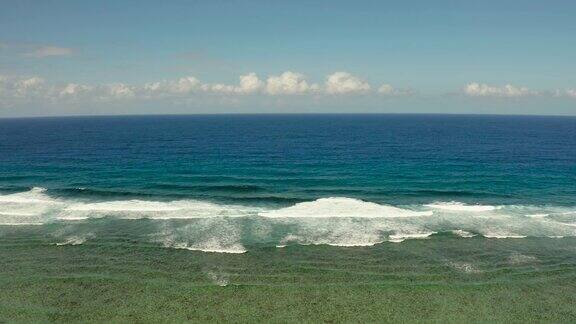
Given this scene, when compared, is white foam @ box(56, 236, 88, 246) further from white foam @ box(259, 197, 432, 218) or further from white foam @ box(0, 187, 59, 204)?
white foam @ box(259, 197, 432, 218)

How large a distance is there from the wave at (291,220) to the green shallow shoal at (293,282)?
2.15 m

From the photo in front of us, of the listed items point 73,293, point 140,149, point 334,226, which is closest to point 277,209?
point 334,226

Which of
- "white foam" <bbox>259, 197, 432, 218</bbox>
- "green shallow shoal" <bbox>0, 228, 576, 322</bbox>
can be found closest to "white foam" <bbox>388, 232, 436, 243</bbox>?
"green shallow shoal" <bbox>0, 228, 576, 322</bbox>

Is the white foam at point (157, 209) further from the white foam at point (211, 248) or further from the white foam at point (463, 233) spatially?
the white foam at point (463, 233)

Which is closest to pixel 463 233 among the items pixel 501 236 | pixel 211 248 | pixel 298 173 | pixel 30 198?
pixel 501 236

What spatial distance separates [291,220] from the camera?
45719mm

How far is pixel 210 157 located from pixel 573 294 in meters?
69.2

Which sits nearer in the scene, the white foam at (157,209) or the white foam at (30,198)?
the white foam at (157,209)

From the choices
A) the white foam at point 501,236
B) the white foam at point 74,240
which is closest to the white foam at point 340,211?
the white foam at point 501,236

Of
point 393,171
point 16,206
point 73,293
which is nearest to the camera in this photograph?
point 73,293

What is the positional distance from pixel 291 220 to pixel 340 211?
21.3ft

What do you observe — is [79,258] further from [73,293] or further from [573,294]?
[573,294]

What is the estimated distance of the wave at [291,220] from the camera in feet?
132

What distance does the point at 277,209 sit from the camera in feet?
164
